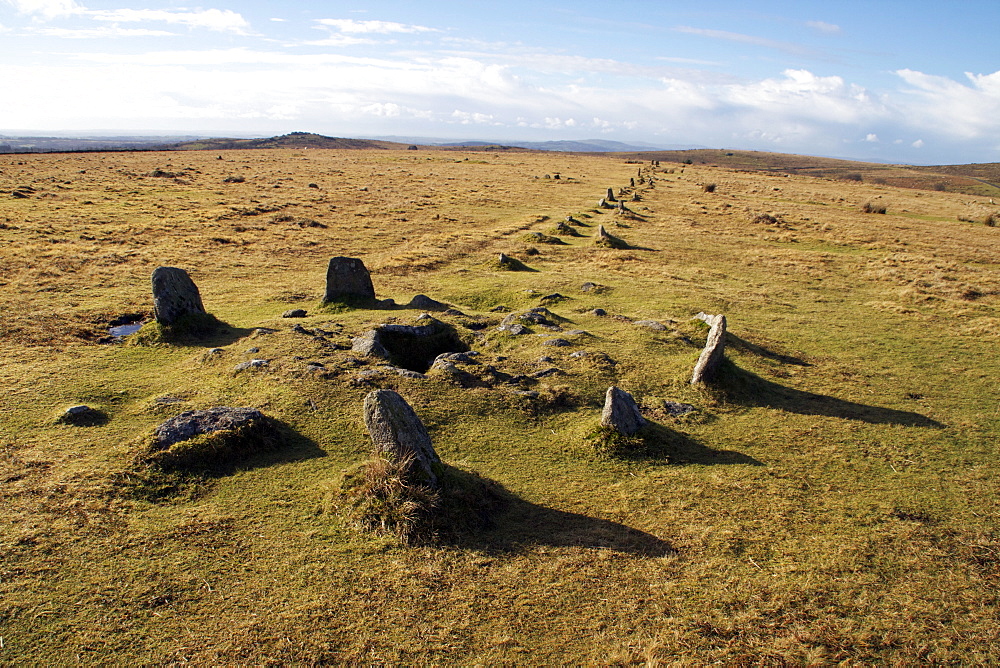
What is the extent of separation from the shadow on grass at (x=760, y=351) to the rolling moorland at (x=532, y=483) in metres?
0.20

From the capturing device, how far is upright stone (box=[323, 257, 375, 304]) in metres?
16.7

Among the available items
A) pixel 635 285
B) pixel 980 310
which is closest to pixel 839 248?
pixel 980 310

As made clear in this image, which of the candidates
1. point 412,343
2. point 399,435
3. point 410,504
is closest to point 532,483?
point 410,504

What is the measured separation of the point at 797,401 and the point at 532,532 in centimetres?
728

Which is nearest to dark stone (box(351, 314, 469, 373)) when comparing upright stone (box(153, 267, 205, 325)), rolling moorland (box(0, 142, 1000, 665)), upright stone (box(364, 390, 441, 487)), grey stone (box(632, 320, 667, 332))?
rolling moorland (box(0, 142, 1000, 665))

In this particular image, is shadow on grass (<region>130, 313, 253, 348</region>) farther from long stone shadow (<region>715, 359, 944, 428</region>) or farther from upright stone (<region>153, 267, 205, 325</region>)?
long stone shadow (<region>715, 359, 944, 428</region>)

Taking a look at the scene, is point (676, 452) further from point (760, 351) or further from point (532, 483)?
point (760, 351)

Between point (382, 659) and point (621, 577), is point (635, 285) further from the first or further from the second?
point (382, 659)

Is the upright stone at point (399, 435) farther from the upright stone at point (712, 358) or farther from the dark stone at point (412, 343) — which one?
the upright stone at point (712, 358)

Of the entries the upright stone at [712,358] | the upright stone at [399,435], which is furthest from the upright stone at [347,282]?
the upright stone at [712,358]

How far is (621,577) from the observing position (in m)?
6.72

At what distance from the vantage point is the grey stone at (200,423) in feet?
28.4

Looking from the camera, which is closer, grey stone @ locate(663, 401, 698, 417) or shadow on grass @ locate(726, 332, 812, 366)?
grey stone @ locate(663, 401, 698, 417)

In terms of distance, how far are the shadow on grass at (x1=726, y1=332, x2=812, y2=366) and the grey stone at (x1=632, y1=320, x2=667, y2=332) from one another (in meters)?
1.66
